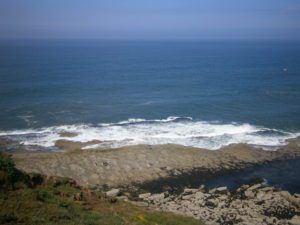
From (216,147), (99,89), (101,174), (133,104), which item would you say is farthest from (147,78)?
(101,174)

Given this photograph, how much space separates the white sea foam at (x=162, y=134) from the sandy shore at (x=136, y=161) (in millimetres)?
3871

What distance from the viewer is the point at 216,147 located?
53.8 metres

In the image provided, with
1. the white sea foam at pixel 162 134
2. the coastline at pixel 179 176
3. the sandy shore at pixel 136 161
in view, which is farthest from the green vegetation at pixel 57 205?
the white sea foam at pixel 162 134

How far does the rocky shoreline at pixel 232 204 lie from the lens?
3347cm

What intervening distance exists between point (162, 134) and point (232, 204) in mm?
24439

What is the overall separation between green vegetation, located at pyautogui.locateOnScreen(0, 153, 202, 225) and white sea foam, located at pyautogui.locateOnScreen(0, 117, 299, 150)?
2408 centimetres

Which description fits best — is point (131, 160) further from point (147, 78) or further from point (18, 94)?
point (147, 78)

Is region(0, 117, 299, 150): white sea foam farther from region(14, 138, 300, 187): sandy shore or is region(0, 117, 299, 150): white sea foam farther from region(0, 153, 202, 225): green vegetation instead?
region(0, 153, 202, 225): green vegetation

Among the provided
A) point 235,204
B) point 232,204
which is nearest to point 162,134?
point 232,204

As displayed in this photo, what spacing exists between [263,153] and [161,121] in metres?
21.6

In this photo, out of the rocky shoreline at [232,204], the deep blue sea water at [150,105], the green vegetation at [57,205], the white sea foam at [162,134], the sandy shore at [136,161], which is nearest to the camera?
the green vegetation at [57,205]

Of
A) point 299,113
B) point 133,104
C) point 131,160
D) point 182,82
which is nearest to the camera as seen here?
point 131,160

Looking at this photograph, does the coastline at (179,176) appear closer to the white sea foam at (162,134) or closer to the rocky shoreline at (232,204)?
the rocky shoreline at (232,204)

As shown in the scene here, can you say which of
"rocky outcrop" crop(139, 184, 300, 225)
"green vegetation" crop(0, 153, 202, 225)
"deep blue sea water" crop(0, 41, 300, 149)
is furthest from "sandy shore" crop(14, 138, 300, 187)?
"green vegetation" crop(0, 153, 202, 225)
